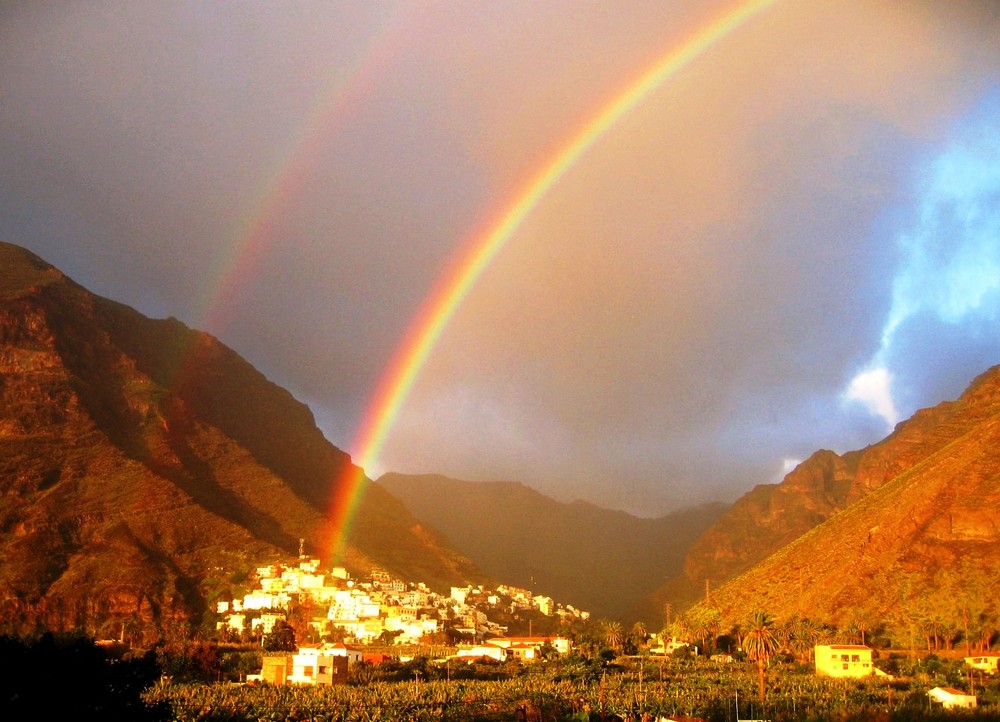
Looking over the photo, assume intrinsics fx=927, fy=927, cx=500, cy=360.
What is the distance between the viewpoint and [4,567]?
299 feet

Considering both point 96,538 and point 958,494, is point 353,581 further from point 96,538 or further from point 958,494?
point 958,494

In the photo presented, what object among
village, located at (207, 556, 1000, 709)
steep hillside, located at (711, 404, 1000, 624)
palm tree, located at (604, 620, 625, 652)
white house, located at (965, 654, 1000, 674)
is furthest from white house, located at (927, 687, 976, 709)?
palm tree, located at (604, 620, 625, 652)

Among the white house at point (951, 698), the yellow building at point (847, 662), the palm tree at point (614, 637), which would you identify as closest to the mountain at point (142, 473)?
the palm tree at point (614, 637)

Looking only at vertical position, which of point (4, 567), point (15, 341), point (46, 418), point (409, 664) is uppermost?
point (15, 341)

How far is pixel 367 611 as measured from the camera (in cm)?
10481

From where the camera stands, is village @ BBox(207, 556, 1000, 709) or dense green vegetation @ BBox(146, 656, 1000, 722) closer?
dense green vegetation @ BBox(146, 656, 1000, 722)

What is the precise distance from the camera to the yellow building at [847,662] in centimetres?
6262

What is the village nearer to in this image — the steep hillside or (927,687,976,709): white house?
(927,687,976,709): white house

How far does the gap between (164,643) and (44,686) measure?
2115 inches

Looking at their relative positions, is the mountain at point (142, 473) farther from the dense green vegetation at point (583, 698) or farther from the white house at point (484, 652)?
the dense green vegetation at point (583, 698)

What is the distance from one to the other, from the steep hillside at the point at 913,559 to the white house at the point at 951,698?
2712 cm

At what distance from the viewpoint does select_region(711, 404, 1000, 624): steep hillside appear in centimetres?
8231

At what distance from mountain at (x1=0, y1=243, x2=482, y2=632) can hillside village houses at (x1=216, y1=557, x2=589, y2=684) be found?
16.4 feet

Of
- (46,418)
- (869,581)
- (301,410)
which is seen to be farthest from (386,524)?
(869,581)
